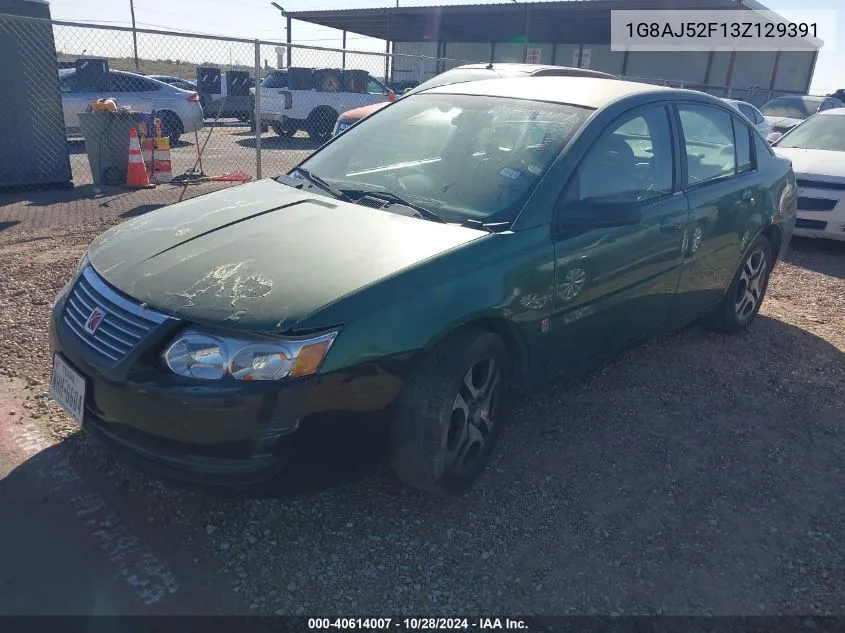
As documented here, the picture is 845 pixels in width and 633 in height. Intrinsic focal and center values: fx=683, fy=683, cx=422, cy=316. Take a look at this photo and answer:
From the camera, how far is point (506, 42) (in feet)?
103

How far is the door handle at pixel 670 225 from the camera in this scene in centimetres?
373

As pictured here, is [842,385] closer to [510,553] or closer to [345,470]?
[510,553]

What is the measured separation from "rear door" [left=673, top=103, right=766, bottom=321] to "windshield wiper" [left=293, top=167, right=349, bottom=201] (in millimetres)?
2001

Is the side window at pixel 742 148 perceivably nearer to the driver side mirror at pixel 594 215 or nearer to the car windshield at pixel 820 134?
the driver side mirror at pixel 594 215

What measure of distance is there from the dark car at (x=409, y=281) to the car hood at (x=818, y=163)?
169 inches

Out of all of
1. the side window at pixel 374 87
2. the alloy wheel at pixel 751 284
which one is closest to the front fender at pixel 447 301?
the alloy wheel at pixel 751 284

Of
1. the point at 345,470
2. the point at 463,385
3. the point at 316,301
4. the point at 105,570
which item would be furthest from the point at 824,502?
the point at 105,570

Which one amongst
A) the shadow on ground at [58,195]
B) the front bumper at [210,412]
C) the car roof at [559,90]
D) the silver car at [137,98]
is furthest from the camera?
the silver car at [137,98]

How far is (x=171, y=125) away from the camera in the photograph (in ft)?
47.1

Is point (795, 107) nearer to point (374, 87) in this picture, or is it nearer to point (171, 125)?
point (374, 87)

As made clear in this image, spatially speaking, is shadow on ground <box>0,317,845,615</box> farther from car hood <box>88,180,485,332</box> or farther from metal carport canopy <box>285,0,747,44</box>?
metal carport canopy <box>285,0,747,44</box>

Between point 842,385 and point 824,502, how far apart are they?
158cm

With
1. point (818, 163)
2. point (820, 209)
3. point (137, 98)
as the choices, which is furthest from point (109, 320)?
point (137, 98)

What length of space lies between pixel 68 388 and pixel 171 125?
13028mm
